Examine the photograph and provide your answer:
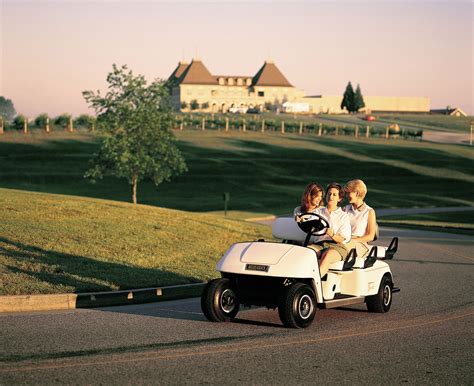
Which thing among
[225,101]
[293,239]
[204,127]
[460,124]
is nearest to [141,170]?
[293,239]

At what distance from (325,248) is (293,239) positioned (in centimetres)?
57

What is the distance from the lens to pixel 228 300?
11.1m

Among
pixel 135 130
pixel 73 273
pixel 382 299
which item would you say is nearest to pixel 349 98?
pixel 135 130

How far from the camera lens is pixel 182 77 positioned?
639 feet

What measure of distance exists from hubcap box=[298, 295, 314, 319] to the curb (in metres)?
3.18

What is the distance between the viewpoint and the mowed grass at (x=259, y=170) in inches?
2367

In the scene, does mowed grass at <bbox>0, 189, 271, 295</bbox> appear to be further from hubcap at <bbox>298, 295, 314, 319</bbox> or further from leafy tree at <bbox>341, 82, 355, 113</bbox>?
leafy tree at <bbox>341, 82, 355, 113</bbox>

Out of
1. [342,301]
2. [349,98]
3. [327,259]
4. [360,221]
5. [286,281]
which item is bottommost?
[342,301]

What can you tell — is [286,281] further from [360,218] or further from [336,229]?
[360,218]

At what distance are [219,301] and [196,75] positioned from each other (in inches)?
7305

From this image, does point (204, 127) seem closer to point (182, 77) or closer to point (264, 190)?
point (264, 190)

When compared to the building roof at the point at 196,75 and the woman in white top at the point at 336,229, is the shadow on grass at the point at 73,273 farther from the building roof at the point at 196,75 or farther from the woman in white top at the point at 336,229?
the building roof at the point at 196,75

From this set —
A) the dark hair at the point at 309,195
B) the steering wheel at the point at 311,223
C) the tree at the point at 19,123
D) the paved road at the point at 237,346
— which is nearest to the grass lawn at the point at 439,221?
the paved road at the point at 237,346

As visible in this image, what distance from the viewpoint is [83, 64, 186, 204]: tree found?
4844cm
